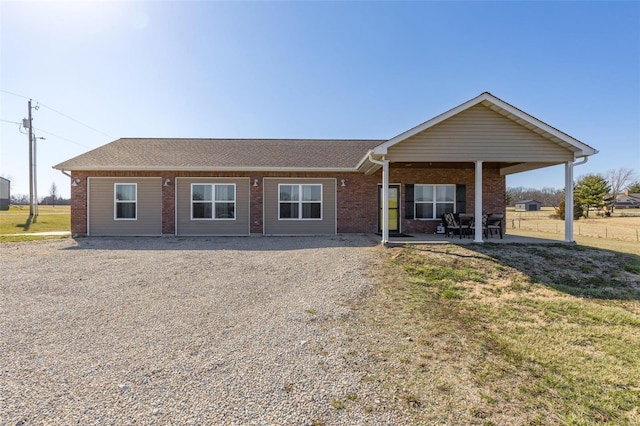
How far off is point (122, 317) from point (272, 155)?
1082 centimetres

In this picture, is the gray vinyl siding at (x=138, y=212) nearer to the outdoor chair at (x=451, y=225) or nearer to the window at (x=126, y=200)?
the window at (x=126, y=200)

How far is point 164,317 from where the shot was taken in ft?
15.1

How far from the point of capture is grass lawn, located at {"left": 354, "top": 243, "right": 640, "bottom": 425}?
106 inches

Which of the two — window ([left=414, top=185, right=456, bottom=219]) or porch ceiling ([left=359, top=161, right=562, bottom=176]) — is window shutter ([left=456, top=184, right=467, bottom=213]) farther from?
porch ceiling ([left=359, top=161, right=562, bottom=176])

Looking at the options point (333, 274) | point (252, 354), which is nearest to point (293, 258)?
point (333, 274)

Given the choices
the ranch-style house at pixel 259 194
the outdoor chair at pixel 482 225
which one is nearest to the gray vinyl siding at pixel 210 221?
the ranch-style house at pixel 259 194

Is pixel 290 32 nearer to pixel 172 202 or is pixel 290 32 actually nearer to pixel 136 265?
pixel 172 202

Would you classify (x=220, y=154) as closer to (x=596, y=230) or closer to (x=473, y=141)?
(x=473, y=141)

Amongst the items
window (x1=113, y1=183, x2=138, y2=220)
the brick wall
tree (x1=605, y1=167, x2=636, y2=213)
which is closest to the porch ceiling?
the brick wall

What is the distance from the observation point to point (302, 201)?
13547mm

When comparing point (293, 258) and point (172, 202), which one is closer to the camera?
point (293, 258)

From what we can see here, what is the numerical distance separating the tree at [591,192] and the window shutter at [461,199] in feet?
123

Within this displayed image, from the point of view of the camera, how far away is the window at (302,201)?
1352 cm

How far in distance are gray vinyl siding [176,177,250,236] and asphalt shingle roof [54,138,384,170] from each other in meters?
0.69
